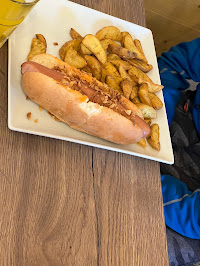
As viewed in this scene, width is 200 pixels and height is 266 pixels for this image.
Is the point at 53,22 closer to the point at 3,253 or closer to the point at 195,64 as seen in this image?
the point at 3,253

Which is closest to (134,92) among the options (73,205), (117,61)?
(117,61)

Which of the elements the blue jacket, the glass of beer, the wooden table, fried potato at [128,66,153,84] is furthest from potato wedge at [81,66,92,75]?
the blue jacket

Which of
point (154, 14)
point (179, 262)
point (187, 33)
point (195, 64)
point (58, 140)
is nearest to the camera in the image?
point (58, 140)

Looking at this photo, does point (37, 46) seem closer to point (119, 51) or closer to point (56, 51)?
point (56, 51)

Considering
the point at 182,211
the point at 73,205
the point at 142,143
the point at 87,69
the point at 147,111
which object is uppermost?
the point at 87,69

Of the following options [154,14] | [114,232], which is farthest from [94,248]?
[154,14]
